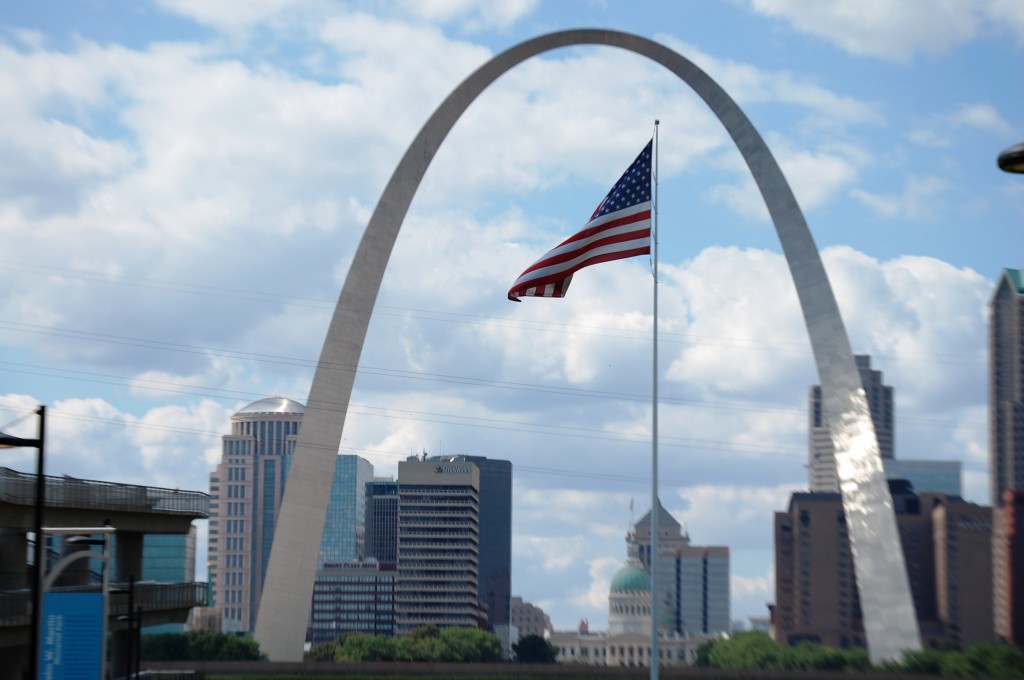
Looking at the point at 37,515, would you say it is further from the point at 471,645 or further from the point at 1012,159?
the point at 471,645

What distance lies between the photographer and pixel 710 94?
204 ft

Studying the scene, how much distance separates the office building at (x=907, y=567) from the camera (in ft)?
567

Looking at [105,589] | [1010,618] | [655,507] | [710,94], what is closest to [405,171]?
[710,94]

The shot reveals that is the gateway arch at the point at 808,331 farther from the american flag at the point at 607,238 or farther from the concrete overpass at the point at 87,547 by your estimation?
the american flag at the point at 607,238

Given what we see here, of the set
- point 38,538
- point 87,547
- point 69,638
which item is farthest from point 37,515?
point 87,547

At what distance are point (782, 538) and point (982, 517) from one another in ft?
101

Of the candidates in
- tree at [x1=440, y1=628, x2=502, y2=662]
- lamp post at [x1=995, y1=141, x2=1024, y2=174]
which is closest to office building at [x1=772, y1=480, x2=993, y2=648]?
tree at [x1=440, y1=628, x2=502, y2=662]

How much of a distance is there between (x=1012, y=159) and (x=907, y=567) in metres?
173

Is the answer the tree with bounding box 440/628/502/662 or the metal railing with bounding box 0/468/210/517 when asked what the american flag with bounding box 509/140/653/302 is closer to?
the metal railing with bounding box 0/468/210/517

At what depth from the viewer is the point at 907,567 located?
178 meters

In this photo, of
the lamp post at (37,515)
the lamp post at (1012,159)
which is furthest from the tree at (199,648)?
the lamp post at (1012,159)

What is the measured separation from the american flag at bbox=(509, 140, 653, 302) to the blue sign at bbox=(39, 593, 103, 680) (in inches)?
556

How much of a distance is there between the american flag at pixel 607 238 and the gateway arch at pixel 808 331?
24.4m

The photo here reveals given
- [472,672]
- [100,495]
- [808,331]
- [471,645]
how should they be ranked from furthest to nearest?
[471,645], [808,331], [472,672], [100,495]
